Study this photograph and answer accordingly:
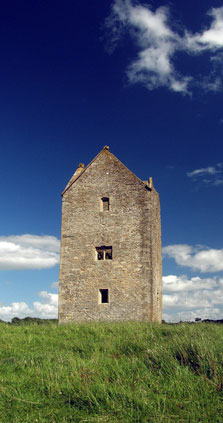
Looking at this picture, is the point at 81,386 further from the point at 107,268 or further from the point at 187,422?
the point at 107,268

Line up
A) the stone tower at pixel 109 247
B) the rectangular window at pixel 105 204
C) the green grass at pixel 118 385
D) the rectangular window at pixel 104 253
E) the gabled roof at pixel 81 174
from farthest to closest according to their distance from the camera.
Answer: the rectangular window at pixel 105 204 → the gabled roof at pixel 81 174 → the rectangular window at pixel 104 253 → the stone tower at pixel 109 247 → the green grass at pixel 118 385

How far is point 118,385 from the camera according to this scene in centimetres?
733

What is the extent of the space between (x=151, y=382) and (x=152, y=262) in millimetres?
12423

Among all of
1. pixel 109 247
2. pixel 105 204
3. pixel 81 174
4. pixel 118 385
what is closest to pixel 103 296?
pixel 109 247

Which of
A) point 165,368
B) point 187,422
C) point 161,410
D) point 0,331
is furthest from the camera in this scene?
point 0,331

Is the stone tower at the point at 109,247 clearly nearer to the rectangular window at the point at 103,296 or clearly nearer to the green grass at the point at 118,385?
the rectangular window at the point at 103,296

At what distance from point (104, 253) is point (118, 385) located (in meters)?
13.1

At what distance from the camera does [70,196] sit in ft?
71.7

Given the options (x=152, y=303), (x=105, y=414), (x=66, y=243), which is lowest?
(x=105, y=414)

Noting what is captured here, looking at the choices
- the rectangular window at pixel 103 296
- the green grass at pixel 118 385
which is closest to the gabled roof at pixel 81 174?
the rectangular window at pixel 103 296

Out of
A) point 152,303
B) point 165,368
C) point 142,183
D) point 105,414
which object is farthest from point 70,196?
point 105,414

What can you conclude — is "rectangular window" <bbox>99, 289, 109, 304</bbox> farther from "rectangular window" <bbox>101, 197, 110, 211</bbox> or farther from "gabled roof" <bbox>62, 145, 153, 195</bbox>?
"gabled roof" <bbox>62, 145, 153, 195</bbox>

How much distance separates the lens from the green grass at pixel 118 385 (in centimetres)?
624

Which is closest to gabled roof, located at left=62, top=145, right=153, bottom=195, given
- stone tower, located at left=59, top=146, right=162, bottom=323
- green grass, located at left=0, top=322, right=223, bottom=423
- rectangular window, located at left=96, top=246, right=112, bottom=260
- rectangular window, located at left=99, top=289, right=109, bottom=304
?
stone tower, located at left=59, top=146, right=162, bottom=323
